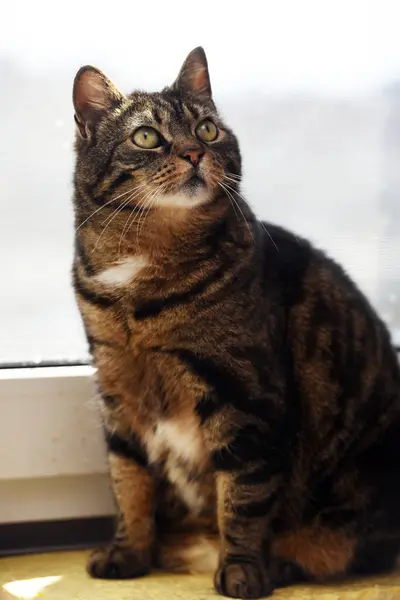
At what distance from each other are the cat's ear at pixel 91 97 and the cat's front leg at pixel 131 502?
454mm

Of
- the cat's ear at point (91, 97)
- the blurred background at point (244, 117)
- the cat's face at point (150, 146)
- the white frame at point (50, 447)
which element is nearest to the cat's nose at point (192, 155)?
the cat's face at point (150, 146)

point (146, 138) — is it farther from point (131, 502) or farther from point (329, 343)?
point (131, 502)

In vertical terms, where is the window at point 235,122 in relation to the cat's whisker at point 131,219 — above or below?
above

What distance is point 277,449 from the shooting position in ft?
3.77

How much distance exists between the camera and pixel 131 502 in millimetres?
1257

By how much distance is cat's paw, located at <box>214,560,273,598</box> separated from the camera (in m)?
A: 1.10

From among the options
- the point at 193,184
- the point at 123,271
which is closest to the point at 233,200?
the point at 193,184

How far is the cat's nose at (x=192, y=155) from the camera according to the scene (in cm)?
115

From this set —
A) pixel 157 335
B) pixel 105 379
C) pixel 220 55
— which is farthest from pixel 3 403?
pixel 220 55

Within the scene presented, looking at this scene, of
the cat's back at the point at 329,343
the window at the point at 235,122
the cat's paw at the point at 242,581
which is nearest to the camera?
the cat's paw at the point at 242,581

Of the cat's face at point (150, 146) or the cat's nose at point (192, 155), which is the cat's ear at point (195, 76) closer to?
the cat's face at point (150, 146)

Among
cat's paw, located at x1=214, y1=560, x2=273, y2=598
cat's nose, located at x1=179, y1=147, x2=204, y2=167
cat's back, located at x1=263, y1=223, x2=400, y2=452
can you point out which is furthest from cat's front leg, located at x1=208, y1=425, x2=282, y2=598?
cat's nose, located at x1=179, y1=147, x2=204, y2=167

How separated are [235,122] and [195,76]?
0.18m

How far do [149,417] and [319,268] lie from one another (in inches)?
13.4
